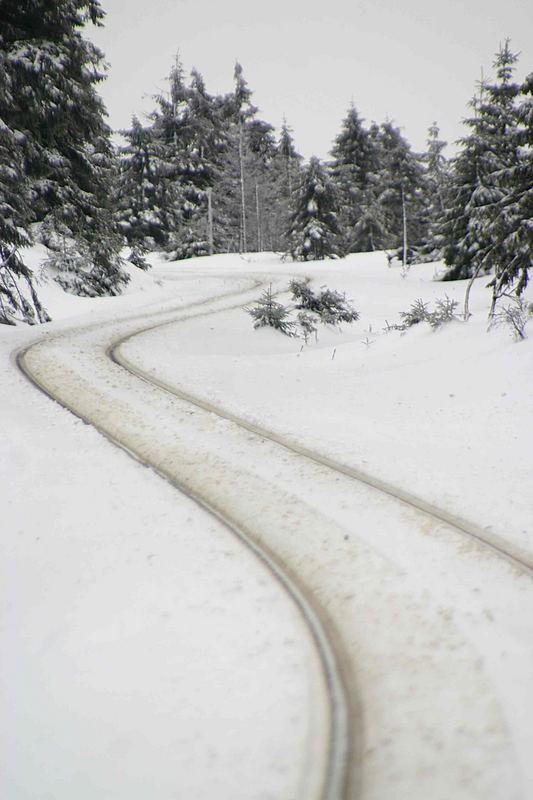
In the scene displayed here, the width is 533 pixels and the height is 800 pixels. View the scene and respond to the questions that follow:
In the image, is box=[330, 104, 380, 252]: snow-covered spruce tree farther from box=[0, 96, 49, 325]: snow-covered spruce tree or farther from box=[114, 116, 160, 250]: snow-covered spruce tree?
box=[0, 96, 49, 325]: snow-covered spruce tree

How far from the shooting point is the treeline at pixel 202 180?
1244cm

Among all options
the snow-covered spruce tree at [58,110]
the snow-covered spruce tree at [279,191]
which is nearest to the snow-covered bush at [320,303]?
the snow-covered spruce tree at [58,110]

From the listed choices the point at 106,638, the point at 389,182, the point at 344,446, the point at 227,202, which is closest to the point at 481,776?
the point at 106,638

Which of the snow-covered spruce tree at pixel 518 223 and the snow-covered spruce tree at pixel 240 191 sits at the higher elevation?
the snow-covered spruce tree at pixel 240 191

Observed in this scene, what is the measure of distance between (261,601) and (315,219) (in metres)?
37.8

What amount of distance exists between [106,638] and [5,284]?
1450cm

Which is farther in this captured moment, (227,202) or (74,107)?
(227,202)

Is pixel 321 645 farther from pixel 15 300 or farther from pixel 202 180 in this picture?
pixel 202 180

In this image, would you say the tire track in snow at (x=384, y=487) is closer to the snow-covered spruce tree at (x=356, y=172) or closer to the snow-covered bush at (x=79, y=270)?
the snow-covered bush at (x=79, y=270)

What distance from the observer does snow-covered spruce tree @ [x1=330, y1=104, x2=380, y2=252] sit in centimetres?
4378

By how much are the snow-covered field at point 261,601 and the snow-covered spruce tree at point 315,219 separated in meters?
32.4

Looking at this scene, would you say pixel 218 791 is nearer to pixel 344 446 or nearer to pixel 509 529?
pixel 509 529

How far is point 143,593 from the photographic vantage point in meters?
3.31

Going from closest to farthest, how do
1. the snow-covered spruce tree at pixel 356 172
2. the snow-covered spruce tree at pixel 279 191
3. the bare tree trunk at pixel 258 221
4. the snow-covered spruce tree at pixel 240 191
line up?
the snow-covered spruce tree at pixel 356 172, the snow-covered spruce tree at pixel 240 191, the bare tree trunk at pixel 258 221, the snow-covered spruce tree at pixel 279 191
